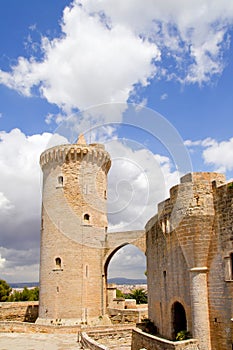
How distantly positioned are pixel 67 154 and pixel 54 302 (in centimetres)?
981

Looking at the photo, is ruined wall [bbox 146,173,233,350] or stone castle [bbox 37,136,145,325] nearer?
ruined wall [bbox 146,173,233,350]

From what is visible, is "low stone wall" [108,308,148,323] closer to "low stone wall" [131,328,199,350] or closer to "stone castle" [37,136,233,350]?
"stone castle" [37,136,233,350]

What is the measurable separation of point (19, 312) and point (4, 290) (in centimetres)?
927

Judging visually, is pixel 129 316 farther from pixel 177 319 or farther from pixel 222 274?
pixel 222 274

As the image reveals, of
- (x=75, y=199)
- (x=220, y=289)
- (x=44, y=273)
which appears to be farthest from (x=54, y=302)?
(x=220, y=289)

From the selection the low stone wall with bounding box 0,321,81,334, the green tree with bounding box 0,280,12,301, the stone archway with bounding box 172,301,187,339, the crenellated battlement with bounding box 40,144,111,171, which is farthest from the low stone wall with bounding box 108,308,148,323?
the green tree with bounding box 0,280,12,301

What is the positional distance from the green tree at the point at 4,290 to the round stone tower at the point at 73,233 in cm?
1237

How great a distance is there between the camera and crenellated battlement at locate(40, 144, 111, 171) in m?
25.3

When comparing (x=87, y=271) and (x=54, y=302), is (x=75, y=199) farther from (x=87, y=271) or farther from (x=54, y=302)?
(x=54, y=302)

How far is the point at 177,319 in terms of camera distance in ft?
48.0

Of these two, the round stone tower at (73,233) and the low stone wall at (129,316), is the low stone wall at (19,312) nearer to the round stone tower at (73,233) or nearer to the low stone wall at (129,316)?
the round stone tower at (73,233)

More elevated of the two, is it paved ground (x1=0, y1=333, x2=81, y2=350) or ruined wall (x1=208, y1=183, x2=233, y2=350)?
ruined wall (x1=208, y1=183, x2=233, y2=350)

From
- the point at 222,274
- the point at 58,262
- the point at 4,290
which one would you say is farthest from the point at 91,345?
the point at 4,290

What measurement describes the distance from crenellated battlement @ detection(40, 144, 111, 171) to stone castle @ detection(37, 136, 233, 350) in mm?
70
